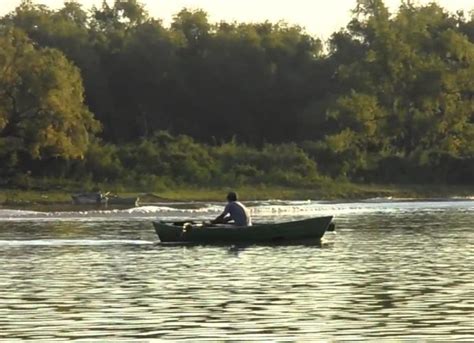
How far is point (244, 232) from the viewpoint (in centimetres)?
5234

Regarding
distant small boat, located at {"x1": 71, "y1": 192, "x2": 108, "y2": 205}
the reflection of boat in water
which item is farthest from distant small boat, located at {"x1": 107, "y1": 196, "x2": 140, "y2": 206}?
distant small boat, located at {"x1": 71, "y1": 192, "x2": 108, "y2": 205}

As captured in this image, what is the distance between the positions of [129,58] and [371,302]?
102 m

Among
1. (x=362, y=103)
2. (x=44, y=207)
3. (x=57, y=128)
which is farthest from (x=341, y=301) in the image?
(x=362, y=103)

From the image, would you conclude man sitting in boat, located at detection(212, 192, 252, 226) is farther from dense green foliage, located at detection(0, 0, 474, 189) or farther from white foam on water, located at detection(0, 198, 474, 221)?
dense green foliage, located at detection(0, 0, 474, 189)

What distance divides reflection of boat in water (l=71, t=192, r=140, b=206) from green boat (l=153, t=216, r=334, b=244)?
3576cm

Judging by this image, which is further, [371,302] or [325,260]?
[325,260]

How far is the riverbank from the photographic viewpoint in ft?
309

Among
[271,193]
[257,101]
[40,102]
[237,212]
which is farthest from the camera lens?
[257,101]

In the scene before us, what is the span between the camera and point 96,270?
40.9 meters

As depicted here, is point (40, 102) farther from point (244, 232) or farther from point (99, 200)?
point (244, 232)

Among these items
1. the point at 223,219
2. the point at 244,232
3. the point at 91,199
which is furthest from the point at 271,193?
the point at 244,232

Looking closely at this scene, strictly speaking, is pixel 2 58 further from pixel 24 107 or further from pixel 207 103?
pixel 207 103

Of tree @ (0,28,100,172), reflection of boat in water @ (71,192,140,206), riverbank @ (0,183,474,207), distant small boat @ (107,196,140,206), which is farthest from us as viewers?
tree @ (0,28,100,172)

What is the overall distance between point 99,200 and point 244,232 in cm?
3772
